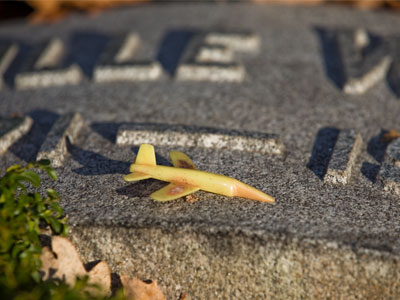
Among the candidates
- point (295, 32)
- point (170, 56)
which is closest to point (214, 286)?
point (170, 56)

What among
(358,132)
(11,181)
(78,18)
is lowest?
(78,18)

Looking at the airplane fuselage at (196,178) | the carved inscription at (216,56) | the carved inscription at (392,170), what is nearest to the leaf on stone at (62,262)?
the airplane fuselage at (196,178)

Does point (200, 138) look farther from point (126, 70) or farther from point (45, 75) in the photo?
point (45, 75)

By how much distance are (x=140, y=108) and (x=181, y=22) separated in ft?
6.72

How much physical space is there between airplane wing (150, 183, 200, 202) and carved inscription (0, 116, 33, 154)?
1.39 meters

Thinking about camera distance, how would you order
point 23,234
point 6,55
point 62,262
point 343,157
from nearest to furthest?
point 23,234, point 62,262, point 343,157, point 6,55

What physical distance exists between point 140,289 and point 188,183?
611 millimetres

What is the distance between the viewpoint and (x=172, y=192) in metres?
2.68

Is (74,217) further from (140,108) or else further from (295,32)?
(295,32)

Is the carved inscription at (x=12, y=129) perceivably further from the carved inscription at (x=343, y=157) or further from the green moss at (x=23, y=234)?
the carved inscription at (x=343, y=157)

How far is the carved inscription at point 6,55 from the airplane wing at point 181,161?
234cm

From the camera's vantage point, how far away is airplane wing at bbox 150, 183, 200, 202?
2645mm

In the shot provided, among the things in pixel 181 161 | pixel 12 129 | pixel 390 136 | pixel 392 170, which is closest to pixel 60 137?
pixel 12 129

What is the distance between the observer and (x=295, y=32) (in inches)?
210
